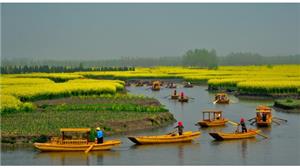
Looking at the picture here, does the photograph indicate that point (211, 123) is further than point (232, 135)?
Yes

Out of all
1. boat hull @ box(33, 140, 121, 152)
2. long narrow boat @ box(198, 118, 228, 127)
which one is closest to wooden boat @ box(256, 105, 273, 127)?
long narrow boat @ box(198, 118, 228, 127)

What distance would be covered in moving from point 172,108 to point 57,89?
31.0ft

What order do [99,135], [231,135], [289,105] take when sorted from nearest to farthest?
[99,135] → [231,135] → [289,105]

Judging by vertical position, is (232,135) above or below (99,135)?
below

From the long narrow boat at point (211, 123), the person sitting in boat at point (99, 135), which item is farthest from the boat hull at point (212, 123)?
the person sitting in boat at point (99, 135)

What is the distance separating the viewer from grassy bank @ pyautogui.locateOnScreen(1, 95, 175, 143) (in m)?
27.4

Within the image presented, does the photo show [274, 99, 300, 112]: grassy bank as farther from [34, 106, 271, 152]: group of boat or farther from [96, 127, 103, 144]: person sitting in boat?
[96, 127, 103, 144]: person sitting in boat

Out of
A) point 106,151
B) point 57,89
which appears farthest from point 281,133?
point 57,89

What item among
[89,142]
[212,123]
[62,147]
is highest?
[89,142]

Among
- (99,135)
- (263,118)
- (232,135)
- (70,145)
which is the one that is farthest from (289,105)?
(70,145)

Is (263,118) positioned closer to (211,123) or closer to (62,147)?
(211,123)

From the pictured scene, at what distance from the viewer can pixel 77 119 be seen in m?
31.4

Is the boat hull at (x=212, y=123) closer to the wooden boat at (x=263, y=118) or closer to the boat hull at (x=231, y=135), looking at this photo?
the wooden boat at (x=263, y=118)

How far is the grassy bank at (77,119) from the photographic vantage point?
27438 millimetres
